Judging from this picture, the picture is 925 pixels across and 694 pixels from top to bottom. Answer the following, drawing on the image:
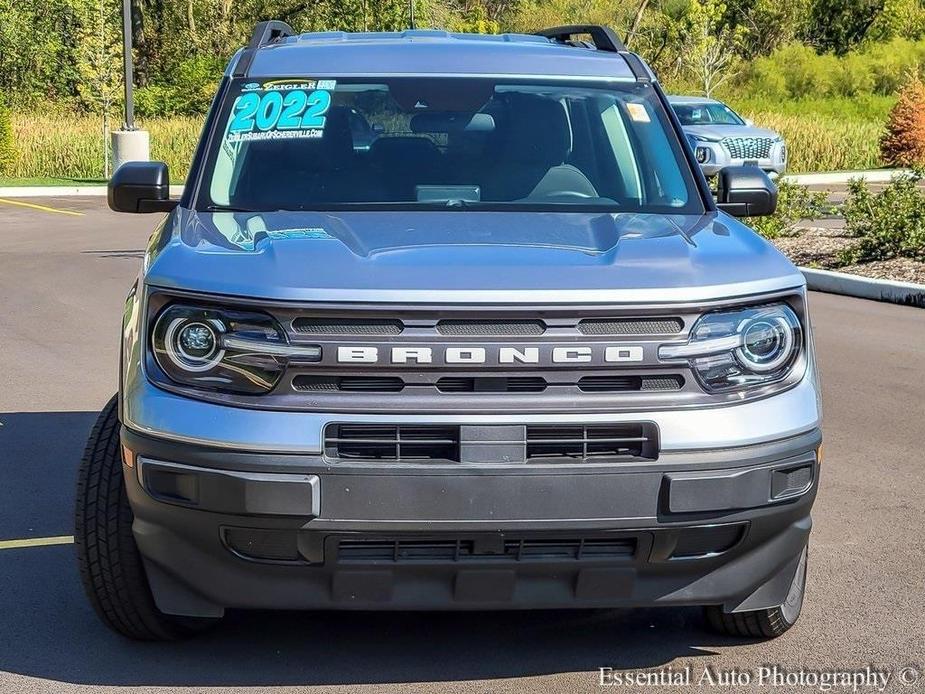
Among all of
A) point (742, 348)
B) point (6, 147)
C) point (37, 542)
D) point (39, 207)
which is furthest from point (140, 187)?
point (6, 147)

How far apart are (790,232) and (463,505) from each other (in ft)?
44.4

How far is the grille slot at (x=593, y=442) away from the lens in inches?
146

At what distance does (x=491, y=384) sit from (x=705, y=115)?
84.6 feet

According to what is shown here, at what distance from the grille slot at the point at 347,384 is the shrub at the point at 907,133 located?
29770 mm

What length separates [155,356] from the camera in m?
3.86

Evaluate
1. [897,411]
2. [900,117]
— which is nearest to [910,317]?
[897,411]

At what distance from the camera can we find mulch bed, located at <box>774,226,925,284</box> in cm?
1349

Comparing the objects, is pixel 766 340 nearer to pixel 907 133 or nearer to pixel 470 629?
pixel 470 629

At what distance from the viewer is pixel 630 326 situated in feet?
12.4

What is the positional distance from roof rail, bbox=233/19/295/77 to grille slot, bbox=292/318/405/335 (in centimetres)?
190

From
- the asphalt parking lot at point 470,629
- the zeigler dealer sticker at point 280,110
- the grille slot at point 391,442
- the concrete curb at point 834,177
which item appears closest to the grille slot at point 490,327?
the grille slot at point 391,442

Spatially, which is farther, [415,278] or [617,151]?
[617,151]

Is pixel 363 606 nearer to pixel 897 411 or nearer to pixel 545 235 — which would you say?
pixel 545 235

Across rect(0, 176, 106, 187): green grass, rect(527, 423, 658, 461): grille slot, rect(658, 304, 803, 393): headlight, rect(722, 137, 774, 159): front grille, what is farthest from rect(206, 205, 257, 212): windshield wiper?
rect(0, 176, 106, 187): green grass
